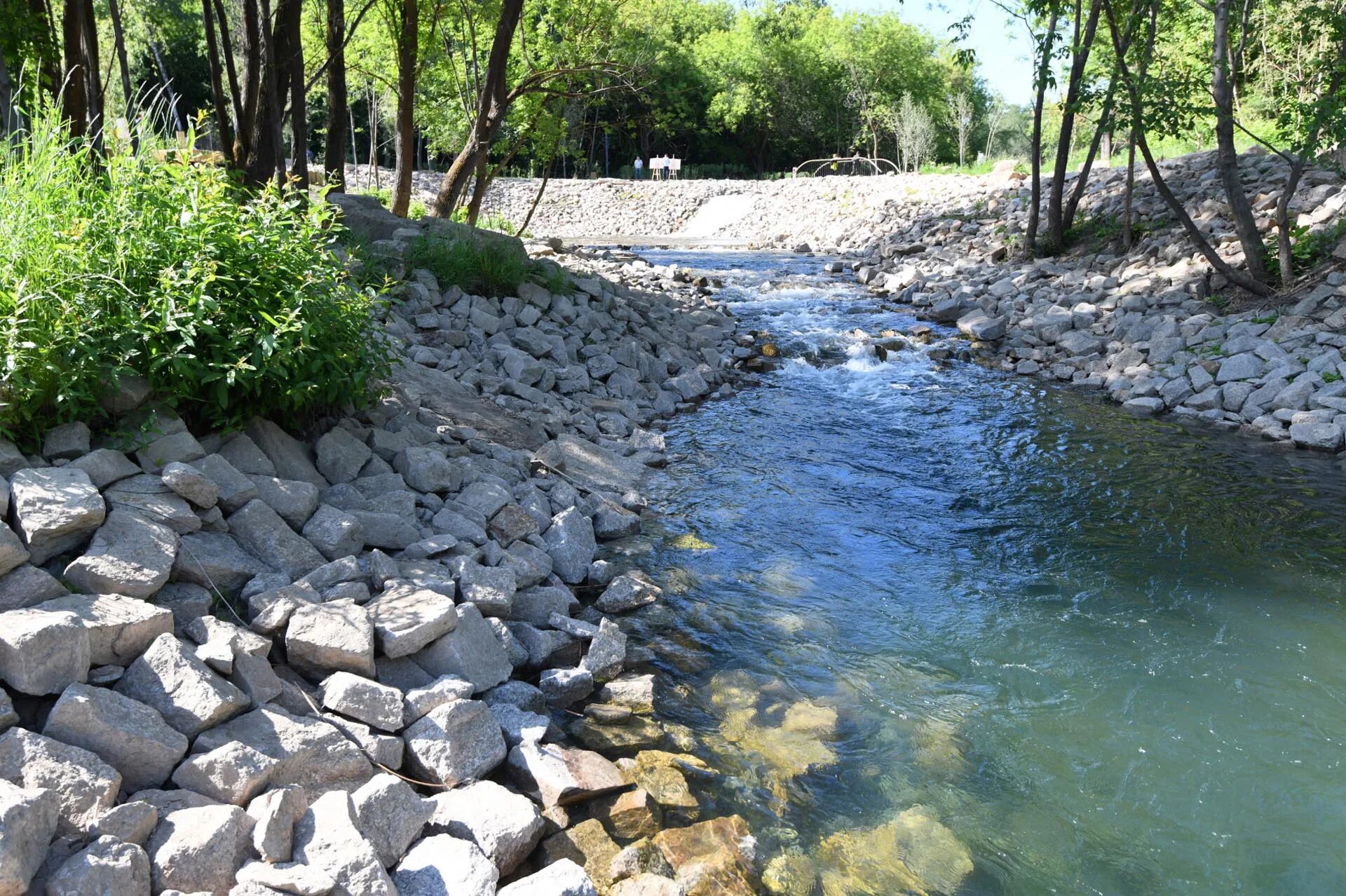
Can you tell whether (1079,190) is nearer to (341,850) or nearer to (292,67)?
(292,67)

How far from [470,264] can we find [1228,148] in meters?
7.91

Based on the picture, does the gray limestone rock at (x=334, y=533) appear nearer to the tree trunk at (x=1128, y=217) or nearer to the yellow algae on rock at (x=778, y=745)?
the yellow algae on rock at (x=778, y=745)

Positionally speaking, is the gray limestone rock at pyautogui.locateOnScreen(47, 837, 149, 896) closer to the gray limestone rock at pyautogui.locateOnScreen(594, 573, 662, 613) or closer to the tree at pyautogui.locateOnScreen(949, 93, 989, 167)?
the gray limestone rock at pyautogui.locateOnScreen(594, 573, 662, 613)

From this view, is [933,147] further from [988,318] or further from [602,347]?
[602,347]

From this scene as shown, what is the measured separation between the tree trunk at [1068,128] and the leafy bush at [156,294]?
9.18 meters

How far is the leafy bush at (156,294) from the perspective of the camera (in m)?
3.86

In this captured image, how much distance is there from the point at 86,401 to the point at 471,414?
3019 millimetres

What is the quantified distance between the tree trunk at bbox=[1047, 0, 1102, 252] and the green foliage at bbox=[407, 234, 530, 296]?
254 inches

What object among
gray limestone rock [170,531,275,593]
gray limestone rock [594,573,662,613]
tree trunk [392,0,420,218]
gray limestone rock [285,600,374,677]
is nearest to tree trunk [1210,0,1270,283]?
gray limestone rock [594,573,662,613]

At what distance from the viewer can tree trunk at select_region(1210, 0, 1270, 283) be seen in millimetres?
9508

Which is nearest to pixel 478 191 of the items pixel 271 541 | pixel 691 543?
pixel 691 543

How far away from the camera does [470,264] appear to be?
957 cm

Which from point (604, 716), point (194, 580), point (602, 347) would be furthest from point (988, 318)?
point (194, 580)

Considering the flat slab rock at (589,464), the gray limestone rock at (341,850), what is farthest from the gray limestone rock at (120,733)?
the flat slab rock at (589,464)
